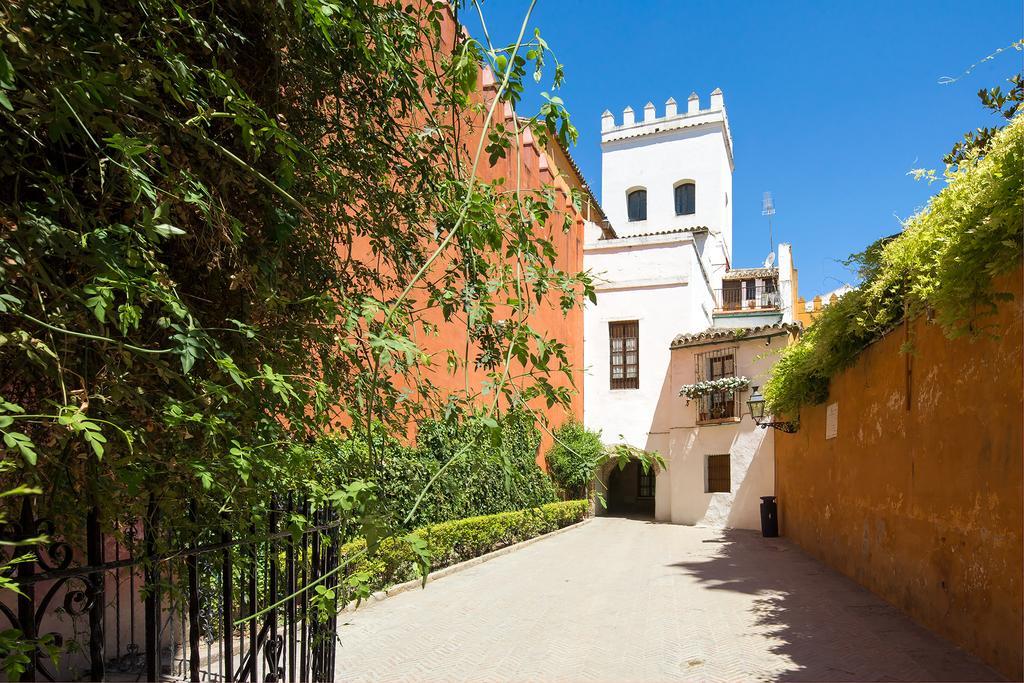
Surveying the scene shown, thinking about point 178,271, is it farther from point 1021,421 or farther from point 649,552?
point 649,552

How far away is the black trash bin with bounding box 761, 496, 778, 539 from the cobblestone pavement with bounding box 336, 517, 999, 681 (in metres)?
4.87

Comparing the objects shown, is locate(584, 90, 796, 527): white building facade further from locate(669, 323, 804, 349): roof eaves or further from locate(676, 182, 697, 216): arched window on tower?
locate(676, 182, 697, 216): arched window on tower

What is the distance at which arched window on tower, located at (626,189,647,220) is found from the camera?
34562 mm

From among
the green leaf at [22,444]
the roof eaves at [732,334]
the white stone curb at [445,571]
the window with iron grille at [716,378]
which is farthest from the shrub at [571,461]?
the green leaf at [22,444]

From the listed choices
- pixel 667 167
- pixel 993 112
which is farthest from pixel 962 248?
pixel 667 167

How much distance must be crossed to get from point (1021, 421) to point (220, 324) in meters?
5.01

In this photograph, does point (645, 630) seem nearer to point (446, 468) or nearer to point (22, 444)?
point (446, 468)

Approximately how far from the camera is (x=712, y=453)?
20.7 meters

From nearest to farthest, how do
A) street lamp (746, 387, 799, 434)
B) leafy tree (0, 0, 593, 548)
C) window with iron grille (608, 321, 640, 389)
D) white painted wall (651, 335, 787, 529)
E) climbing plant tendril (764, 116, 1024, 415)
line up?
1. leafy tree (0, 0, 593, 548)
2. climbing plant tendril (764, 116, 1024, 415)
3. street lamp (746, 387, 799, 434)
4. white painted wall (651, 335, 787, 529)
5. window with iron grille (608, 321, 640, 389)

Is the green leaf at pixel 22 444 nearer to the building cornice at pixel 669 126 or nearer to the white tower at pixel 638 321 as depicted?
the white tower at pixel 638 321

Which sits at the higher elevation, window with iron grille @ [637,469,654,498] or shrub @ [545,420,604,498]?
shrub @ [545,420,604,498]

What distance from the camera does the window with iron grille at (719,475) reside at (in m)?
20.3

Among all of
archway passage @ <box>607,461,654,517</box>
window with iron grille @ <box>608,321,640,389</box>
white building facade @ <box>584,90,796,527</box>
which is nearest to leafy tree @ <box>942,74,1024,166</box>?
white building facade @ <box>584,90,796,527</box>

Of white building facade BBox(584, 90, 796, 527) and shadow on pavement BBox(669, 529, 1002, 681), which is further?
white building facade BBox(584, 90, 796, 527)
